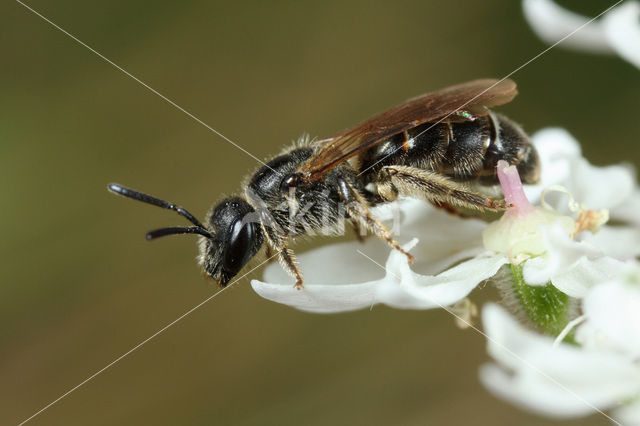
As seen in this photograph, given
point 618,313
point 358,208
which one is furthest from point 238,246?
point 618,313

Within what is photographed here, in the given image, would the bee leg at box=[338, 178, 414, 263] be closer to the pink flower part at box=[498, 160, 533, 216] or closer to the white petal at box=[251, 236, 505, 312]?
the white petal at box=[251, 236, 505, 312]

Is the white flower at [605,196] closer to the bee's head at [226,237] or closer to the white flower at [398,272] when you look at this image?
the white flower at [398,272]

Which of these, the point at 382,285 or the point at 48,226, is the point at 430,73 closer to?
the point at 48,226

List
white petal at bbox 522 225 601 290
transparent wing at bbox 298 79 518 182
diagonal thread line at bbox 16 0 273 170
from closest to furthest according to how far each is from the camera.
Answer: white petal at bbox 522 225 601 290, transparent wing at bbox 298 79 518 182, diagonal thread line at bbox 16 0 273 170

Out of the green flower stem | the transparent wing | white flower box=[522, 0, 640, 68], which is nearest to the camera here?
the green flower stem

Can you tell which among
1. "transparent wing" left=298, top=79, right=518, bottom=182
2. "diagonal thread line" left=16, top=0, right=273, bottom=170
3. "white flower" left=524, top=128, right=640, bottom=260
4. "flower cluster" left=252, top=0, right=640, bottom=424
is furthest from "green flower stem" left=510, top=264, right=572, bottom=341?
"diagonal thread line" left=16, top=0, right=273, bottom=170
